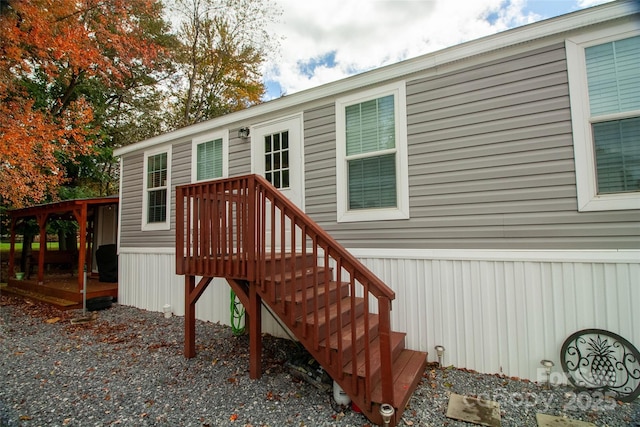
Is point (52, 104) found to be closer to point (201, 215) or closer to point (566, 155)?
point (201, 215)

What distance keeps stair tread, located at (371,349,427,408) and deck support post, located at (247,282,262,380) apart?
133 cm

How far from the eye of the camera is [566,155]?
284 cm

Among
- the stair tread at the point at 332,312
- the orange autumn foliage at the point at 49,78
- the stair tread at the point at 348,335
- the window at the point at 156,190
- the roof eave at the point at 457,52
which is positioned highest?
the orange autumn foliage at the point at 49,78

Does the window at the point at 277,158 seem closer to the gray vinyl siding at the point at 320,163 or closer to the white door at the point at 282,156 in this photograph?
the white door at the point at 282,156

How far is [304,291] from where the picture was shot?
2684 millimetres


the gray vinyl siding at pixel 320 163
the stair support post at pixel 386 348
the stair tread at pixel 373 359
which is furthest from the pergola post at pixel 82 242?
the stair support post at pixel 386 348

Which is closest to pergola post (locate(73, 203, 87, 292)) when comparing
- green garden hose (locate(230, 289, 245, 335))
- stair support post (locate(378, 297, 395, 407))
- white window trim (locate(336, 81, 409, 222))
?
green garden hose (locate(230, 289, 245, 335))

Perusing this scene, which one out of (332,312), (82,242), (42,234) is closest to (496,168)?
(332,312)

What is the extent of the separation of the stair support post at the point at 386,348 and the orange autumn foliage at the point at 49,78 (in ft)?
32.1

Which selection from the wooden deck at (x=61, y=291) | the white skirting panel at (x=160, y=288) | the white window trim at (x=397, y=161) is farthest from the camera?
the wooden deck at (x=61, y=291)

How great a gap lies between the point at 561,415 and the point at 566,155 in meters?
2.28

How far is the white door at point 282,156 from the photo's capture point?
171 inches

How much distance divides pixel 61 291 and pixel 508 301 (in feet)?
27.4

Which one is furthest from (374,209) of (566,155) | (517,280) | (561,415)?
(561,415)
